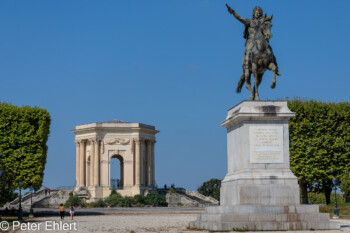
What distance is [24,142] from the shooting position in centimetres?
4434

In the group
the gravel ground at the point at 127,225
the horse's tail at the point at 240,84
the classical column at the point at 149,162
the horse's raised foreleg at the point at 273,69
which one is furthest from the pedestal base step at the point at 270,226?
the classical column at the point at 149,162

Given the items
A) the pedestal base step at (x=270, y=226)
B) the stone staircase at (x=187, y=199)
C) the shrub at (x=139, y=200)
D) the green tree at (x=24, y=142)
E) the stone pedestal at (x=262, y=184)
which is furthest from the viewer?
the stone staircase at (x=187, y=199)

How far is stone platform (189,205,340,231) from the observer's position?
18312 millimetres

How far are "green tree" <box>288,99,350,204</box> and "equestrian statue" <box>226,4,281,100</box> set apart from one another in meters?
23.5

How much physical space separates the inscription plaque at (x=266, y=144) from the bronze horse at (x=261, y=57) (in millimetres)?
1432

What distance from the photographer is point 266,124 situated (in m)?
19.6

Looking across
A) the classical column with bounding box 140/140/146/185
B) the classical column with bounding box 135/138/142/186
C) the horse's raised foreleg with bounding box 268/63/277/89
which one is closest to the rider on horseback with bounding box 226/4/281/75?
the horse's raised foreleg with bounding box 268/63/277/89

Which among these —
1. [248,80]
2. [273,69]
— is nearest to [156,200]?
[248,80]

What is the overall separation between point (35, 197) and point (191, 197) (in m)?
18.6

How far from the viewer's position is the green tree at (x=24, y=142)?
43.4m

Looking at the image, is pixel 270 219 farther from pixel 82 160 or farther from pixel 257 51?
pixel 82 160

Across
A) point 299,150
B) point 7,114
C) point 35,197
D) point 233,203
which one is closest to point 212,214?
point 233,203

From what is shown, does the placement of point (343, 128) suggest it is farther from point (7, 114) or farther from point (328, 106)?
point (7, 114)

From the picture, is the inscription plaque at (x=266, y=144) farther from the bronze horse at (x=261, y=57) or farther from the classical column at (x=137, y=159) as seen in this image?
the classical column at (x=137, y=159)
